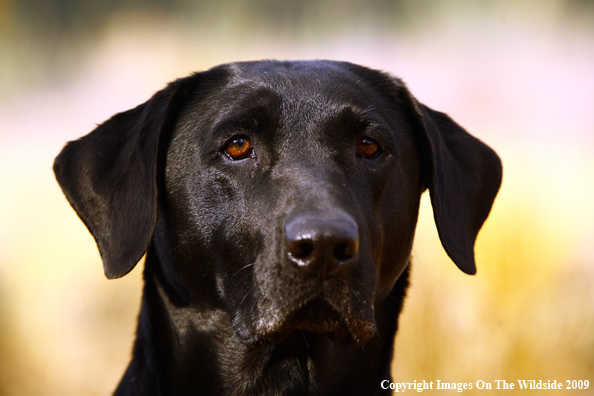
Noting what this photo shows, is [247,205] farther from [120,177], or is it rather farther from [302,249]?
[120,177]

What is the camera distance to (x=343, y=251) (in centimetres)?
176

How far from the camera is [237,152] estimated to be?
7.30 feet

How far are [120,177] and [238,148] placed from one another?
0.50 meters

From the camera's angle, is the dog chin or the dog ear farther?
the dog ear

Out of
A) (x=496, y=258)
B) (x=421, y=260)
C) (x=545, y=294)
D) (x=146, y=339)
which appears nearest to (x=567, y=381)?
(x=545, y=294)

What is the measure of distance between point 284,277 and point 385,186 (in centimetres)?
70

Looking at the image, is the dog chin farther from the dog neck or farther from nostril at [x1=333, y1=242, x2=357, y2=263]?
the dog neck

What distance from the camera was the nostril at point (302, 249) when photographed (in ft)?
5.66

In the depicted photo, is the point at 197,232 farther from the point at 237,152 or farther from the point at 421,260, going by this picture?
the point at 421,260

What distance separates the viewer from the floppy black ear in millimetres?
2512

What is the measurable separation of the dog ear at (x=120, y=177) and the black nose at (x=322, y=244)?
71 centimetres

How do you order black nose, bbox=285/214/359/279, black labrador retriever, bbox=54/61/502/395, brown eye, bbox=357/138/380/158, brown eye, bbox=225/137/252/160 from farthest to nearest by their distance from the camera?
brown eye, bbox=357/138/380/158 < brown eye, bbox=225/137/252/160 < black labrador retriever, bbox=54/61/502/395 < black nose, bbox=285/214/359/279

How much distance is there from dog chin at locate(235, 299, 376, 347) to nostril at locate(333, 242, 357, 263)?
0.53 feet

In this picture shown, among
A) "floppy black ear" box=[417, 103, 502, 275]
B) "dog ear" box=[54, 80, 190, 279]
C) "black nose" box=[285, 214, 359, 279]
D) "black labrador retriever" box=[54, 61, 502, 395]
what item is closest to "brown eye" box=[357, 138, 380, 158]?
"black labrador retriever" box=[54, 61, 502, 395]
